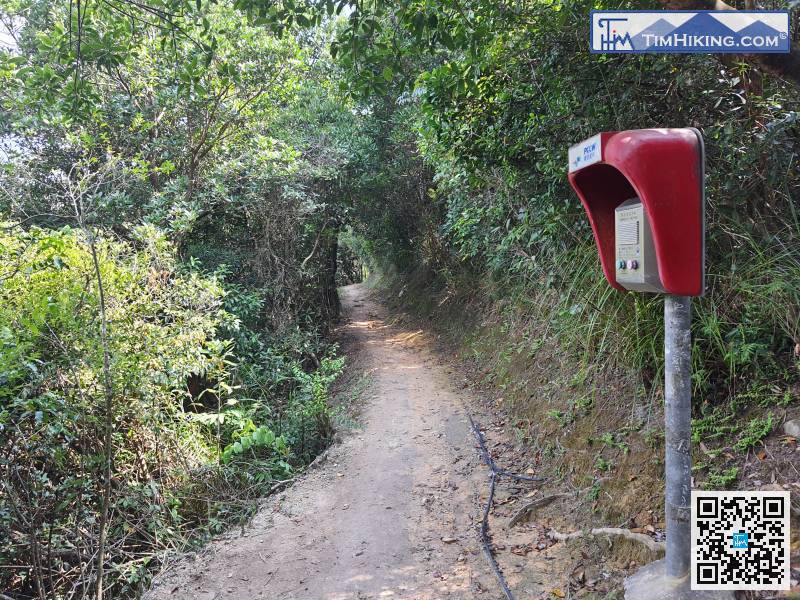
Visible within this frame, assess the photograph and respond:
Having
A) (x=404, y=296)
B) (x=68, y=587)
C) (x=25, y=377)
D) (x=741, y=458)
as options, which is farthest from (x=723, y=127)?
(x=404, y=296)

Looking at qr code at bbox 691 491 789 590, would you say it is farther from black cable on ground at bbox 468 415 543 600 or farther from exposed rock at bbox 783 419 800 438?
black cable on ground at bbox 468 415 543 600

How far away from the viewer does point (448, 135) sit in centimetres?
530

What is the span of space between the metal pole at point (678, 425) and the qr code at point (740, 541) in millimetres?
111

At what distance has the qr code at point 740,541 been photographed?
228 cm

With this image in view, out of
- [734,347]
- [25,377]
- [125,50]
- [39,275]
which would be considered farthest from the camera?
[39,275]

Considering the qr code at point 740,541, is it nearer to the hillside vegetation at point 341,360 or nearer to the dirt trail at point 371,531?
the hillside vegetation at point 341,360

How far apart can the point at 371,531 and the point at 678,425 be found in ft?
9.55

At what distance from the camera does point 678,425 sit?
2.31m

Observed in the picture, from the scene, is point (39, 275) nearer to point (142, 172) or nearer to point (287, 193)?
point (142, 172)

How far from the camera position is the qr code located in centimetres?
228

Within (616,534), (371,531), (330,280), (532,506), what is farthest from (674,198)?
(330,280)

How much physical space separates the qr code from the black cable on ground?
1.34 m

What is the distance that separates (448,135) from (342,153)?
26.6 ft

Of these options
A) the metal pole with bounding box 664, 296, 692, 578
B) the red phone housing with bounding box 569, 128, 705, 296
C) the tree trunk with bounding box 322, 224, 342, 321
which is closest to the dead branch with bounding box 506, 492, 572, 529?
the metal pole with bounding box 664, 296, 692, 578
